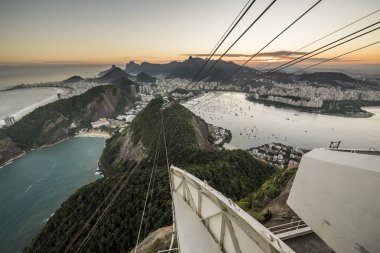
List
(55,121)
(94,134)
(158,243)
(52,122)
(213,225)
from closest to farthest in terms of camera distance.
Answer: (213,225) → (158,243) → (52,122) → (94,134) → (55,121)

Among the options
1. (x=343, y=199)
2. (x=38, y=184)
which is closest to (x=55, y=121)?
(x=38, y=184)

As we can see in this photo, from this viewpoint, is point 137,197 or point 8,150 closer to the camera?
point 137,197

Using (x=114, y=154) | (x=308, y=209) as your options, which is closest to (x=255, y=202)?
(x=308, y=209)

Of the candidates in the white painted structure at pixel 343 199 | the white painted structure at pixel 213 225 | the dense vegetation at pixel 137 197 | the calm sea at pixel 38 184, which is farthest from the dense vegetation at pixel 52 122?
the white painted structure at pixel 343 199

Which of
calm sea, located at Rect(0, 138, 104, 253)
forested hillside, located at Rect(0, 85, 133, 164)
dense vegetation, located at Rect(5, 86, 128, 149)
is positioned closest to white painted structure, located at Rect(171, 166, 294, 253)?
calm sea, located at Rect(0, 138, 104, 253)

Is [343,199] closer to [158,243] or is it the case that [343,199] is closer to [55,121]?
[158,243]

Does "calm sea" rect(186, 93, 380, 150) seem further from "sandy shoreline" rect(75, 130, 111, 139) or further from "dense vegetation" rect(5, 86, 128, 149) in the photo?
"dense vegetation" rect(5, 86, 128, 149)

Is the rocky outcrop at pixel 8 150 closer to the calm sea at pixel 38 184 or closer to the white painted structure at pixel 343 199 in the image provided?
the calm sea at pixel 38 184
